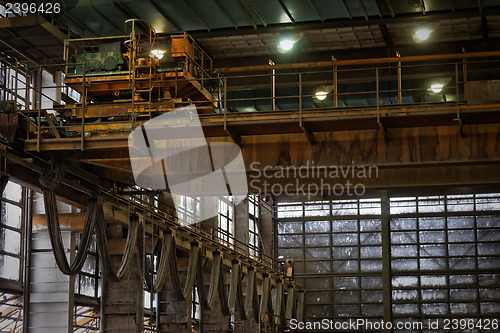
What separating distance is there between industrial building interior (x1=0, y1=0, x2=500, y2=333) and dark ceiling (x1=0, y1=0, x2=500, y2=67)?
7 centimetres

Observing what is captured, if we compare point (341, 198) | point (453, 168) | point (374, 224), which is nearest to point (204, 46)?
point (453, 168)

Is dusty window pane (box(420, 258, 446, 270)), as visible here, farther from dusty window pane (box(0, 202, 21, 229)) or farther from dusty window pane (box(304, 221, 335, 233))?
dusty window pane (box(0, 202, 21, 229))

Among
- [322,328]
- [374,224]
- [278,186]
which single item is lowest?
[322,328]

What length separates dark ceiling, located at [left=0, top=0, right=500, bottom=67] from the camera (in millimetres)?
23141

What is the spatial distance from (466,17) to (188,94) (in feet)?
31.9

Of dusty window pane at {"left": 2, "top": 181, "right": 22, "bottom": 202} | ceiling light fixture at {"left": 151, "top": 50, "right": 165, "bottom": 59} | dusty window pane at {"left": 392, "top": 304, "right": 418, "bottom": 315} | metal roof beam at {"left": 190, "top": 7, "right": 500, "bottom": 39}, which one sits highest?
metal roof beam at {"left": 190, "top": 7, "right": 500, "bottom": 39}

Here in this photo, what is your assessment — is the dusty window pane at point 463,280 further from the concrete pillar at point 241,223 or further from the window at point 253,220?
the concrete pillar at point 241,223

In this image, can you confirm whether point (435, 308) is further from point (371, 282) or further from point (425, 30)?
point (425, 30)

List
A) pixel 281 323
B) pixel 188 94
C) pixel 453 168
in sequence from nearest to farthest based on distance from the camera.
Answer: pixel 453 168 < pixel 188 94 < pixel 281 323

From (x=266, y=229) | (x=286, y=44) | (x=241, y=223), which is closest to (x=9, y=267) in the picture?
(x=286, y=44)

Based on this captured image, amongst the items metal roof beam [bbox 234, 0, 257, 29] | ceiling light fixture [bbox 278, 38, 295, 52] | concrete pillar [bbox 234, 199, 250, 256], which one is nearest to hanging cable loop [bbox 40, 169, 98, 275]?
metal roof beam [bbox 234, 0, 257, 29]

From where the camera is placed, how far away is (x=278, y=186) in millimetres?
18516

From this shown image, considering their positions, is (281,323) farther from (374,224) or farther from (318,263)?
(374,224)

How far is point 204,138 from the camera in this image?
17.4 meters
